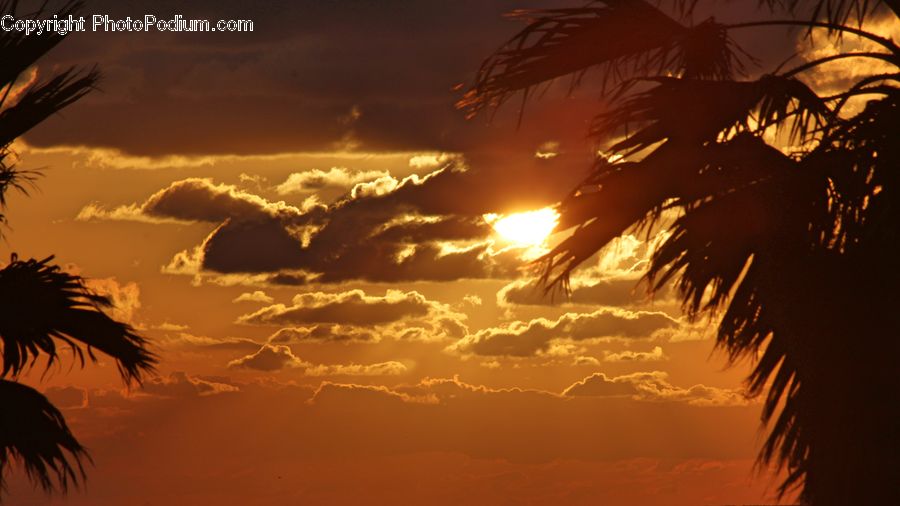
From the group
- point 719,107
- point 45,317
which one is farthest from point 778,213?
point 45,317

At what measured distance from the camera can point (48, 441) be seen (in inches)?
331

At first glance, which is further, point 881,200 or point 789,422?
point 789,422

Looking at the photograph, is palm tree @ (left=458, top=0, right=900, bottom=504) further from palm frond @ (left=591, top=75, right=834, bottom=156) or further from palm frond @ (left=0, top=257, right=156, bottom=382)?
palm frond @ (left=0, top=257, right=156, bottom=382)

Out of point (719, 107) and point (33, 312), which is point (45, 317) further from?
point (719, 107)

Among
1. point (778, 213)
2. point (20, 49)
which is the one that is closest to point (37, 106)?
point (20, 49)

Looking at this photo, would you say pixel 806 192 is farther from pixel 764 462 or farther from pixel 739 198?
pixel 764 462

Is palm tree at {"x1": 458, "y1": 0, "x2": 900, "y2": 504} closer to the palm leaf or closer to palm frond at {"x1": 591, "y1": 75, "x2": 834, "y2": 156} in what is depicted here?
palm frond at {"x1": 591, "y1": 75, "x2": 834, "y2": 156}

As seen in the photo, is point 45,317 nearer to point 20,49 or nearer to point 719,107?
point 20,49

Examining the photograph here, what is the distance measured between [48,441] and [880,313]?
19.0 feet

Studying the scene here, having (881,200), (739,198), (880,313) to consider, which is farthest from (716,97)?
(880,313)

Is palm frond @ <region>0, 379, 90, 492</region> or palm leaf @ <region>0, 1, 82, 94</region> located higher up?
palm leaf @ <region>0, 1, 82, 94</region>

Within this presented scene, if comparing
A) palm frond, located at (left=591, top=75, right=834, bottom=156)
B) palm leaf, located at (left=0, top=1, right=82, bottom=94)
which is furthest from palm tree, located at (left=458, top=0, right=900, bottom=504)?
palm leaf, located at (left=0, top=1, right=82, bottom=94)

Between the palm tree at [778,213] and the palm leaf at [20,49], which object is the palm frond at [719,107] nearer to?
the palm tree at [778,213]

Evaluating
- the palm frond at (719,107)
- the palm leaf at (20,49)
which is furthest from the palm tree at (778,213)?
the palm leaf at (20,49)
